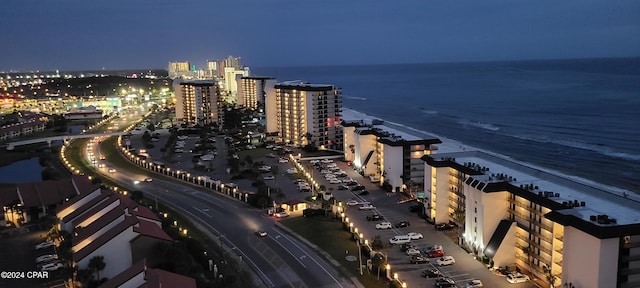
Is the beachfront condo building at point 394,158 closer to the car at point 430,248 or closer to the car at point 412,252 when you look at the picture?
the car at point 430,248

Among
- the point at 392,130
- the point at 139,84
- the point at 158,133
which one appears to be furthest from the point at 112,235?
the point at 139,84

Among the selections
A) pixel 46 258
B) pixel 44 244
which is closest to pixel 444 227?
pixel 46 258

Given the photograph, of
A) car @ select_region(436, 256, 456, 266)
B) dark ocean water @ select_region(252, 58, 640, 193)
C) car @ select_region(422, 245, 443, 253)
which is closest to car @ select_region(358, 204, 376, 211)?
car @ select_region(422, 245, 443, 253)

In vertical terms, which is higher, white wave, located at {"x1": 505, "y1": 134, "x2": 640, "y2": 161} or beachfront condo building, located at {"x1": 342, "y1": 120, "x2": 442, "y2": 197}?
beachfront condo building, located at {"x1": 342, "y1": 120, "x2": 442, "y2": 197}

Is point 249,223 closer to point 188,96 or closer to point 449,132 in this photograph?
point 449,132

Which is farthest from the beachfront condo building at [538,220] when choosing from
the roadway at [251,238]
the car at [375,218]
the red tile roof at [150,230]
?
the red tile roof at [150,230]

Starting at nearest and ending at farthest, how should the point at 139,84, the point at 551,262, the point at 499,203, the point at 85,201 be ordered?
1. the point at 551,262
2. the point at 499,203
3. the point at 85,201
4. the point at 139,84

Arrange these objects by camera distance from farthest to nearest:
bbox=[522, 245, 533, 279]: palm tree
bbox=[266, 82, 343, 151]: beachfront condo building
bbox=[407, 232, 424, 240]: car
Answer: bbox=[266, 82, 343, 151]: beachfront condo building < bbox=[407, 232, 424, 240]: car < bbox=[522, 245, 533, 279]: palm tree

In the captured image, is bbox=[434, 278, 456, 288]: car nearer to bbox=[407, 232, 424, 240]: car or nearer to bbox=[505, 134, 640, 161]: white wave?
bbox=[407, 232, 424, 240]: car
